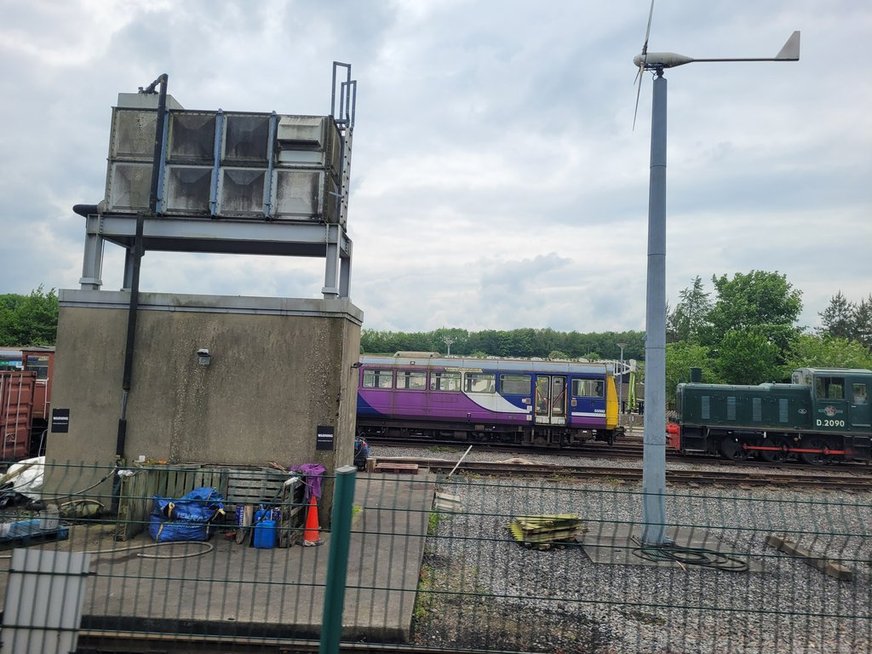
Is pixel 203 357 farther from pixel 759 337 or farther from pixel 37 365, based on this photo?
pixel 759 337

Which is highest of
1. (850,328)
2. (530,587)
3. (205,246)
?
(850,328)

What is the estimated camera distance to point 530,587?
6594 mm

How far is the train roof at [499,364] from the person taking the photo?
20.2 meters

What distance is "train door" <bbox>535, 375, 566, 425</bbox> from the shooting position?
2005 centimetres

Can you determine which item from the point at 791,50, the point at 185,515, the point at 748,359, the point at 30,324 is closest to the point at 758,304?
the point at 748,359

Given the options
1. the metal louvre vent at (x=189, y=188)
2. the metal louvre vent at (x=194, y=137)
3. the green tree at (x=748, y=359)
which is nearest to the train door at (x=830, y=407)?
the green tree at (x=748, y=359)

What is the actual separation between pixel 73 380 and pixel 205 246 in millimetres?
2915

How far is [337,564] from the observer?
121 inches

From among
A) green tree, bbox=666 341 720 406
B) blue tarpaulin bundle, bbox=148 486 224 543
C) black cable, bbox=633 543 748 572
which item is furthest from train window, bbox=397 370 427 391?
green tree, bbox=666 341 720 406

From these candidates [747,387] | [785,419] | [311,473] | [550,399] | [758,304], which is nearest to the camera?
[311,473]

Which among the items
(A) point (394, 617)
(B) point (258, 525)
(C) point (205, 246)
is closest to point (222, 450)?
(B) point (258, 525)

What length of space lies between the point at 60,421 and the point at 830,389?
68.3ft

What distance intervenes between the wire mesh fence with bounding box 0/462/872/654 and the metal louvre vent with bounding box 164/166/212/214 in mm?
3989

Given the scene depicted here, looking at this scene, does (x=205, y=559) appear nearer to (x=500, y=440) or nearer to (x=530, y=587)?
(x=530, y=587)
